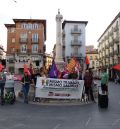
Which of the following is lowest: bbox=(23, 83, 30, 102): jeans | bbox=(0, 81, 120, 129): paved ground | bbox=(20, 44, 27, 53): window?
bbox=(0, 81, 120, 129): paved ground

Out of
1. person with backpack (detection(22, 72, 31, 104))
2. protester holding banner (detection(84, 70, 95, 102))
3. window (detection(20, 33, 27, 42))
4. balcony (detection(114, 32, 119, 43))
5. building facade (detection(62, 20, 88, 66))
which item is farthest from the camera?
building facade (detection(62, 20, 88, 66))

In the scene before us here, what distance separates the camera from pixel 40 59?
81500 mm

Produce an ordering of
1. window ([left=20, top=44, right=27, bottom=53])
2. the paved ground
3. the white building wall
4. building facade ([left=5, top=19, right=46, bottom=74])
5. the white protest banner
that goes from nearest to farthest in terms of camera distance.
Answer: the paved ground
the white protest banner
building facade ([left=5, top=19, right=46, bottom=74])
window ([left=20, top=44, right=27, bottom=53])
the white building wall

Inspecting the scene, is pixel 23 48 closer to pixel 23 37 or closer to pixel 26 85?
pixel 23 37

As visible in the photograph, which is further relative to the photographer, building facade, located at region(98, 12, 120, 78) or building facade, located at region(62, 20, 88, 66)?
building facade, located at region(62, 20, 88, 66)

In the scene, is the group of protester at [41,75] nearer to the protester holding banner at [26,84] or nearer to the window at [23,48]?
the protester holding banner at [26,84]

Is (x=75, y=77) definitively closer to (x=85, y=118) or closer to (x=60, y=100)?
(x=60, y=100)

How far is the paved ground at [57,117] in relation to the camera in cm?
1129

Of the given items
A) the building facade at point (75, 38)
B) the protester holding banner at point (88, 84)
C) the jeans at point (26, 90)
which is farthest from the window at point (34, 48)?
the jeans at point (26, 90)

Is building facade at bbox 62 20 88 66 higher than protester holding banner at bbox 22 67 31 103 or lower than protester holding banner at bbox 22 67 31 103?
higher

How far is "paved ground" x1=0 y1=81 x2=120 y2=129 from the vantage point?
11.3 metres

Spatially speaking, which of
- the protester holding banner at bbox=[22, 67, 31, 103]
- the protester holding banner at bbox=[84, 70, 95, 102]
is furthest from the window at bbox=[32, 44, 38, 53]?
the protester holding banner at bbox=[22, 67, 31, 103]

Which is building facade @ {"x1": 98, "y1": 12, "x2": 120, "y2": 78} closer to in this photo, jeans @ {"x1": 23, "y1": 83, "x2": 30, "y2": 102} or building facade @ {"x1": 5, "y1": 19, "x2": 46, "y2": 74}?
building facade @ {"x1": 5, "y1": 19, "x2": 46, "y2": 74}

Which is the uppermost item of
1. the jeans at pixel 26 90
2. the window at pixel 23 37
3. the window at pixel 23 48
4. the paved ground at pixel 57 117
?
the window at pixel 23 37
